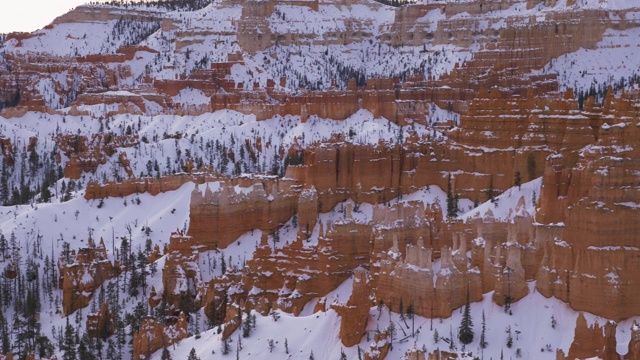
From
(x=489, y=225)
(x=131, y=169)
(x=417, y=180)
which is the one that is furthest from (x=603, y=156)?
(x=131, y=169)

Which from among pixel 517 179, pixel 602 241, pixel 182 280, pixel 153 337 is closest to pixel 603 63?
pixel 517 179

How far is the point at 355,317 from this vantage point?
152 feet

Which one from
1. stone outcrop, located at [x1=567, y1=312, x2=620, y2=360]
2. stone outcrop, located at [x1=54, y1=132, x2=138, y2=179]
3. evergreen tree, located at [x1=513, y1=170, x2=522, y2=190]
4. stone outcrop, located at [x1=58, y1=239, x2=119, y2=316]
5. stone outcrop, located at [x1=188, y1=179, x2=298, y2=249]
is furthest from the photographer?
stone outcrop, located at [x1=54, y1=132, x2=138, y2=179]

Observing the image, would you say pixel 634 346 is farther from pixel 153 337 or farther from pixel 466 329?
pixel 153 337

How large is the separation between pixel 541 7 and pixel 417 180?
90.3 meters

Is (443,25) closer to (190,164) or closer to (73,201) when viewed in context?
(190,164)

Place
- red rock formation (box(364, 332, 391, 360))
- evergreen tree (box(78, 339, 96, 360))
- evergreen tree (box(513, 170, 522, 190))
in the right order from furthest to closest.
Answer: evergreen tree (box(513, 170, 522, 190)) → evergreen tree (box(78, 339, 96, 360)) → red rock formation (box(364, 332, 391, 360))

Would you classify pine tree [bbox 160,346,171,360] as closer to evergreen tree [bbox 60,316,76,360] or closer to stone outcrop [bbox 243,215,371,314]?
evergreen tree [bbox 60,316,76,360]

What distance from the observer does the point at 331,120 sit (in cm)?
11775

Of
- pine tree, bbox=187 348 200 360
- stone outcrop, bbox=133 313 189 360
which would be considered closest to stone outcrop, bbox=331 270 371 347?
pine tree, bbox=187 348 200 360

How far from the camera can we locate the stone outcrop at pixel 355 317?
46.1 meters

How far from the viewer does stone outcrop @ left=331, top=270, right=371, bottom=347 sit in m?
46.1

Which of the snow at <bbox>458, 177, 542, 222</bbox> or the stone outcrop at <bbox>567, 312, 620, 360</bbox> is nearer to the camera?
the stone outcrop at <bbox>567, 312, 620, 360</bbox>

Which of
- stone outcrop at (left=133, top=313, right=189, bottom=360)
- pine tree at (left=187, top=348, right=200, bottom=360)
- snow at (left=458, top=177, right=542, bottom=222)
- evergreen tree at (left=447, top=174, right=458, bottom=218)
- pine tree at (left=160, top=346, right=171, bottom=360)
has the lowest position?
stone outcrop at (left=133, top=313, right=189, bottom=360)
